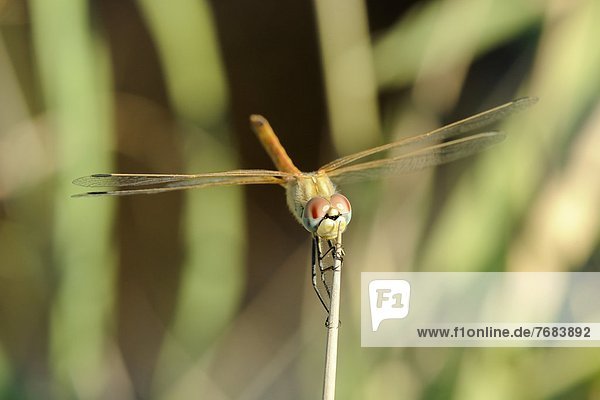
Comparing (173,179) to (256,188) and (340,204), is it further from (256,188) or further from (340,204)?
(256,188)

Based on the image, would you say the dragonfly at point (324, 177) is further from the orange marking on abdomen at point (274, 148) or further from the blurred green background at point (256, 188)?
the blurred green background at point (256, 188)

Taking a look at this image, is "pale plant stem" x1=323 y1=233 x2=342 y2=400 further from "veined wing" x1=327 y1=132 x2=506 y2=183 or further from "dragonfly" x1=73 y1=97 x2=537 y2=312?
"veined wing" x1=327 y1=132 x2=506 y2=183

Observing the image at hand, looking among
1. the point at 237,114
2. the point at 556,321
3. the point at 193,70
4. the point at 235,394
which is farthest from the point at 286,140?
the point at 556,321

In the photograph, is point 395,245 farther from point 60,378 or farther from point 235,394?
point 60,378

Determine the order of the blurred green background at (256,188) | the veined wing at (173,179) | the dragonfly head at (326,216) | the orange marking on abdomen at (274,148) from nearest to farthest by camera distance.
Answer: the dragonfly head at (326,216)
the veined wing at (173,179)
the orange marking on abdomen at (274,148)
the blurred green background at (256,188)

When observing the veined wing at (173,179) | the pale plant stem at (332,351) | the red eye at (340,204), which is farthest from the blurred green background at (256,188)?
the pale plant stem at (332,351)

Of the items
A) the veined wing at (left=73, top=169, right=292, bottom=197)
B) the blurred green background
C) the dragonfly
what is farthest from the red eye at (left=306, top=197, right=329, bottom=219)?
the blurred green background
